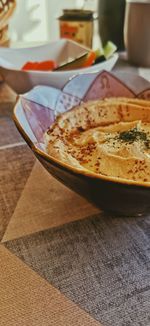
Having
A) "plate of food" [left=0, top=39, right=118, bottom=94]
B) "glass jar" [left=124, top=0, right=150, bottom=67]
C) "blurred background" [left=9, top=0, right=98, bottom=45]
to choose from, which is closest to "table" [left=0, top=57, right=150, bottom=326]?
"plate of food" [left=0, top=39, right=118, bottom=94]

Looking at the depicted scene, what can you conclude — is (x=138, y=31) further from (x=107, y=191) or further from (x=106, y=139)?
(x=107, y=191)

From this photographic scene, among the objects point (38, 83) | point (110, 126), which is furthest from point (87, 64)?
point (110, 126)

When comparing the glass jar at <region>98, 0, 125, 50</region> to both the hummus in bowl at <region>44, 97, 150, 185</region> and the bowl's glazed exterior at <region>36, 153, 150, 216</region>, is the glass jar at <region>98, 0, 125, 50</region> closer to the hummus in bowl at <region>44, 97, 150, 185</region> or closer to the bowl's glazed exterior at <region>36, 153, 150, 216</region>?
the hummus in bowl at <region>44, 97, 150, 185</region>

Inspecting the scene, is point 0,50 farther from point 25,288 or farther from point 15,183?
point 25,288

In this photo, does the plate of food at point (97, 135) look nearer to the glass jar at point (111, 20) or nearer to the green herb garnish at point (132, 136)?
the green herb garnish at point (132, 136)

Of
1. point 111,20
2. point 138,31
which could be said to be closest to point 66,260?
point 138,31

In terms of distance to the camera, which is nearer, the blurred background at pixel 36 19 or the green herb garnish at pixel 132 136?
the green herb garnish at pixel 132 136

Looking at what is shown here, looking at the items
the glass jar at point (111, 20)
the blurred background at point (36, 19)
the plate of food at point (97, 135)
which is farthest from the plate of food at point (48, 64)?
the blurred background at point (36, 19)
